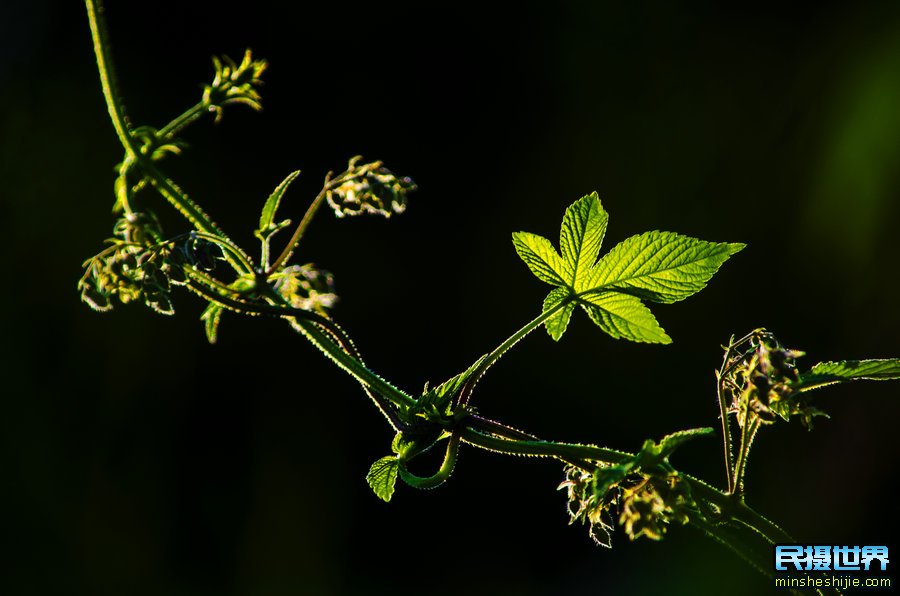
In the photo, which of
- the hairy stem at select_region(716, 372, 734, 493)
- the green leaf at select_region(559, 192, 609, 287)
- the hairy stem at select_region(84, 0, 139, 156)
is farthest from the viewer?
the green leaf at select_region(559, 192, 609, 287)

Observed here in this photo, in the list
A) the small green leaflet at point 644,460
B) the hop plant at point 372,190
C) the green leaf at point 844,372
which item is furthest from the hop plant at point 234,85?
the green leaf at point 844,372

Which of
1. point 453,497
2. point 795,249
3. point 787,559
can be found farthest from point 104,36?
point 795,249

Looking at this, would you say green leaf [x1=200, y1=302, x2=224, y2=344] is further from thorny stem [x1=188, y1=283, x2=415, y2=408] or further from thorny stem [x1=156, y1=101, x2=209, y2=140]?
thorny stem [x1=156, y1=101, x2=209, y2=140]

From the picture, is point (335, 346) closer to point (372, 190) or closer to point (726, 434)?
point (372, 190)

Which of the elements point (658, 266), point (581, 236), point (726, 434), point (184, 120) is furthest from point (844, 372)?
point (184, 120)

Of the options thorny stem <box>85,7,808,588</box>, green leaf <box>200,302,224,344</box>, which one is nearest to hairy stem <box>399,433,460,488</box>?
thorny stem <box>85,7,808,588</box>

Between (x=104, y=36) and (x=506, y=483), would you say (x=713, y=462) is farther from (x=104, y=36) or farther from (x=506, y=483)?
(x=104, y=36)
